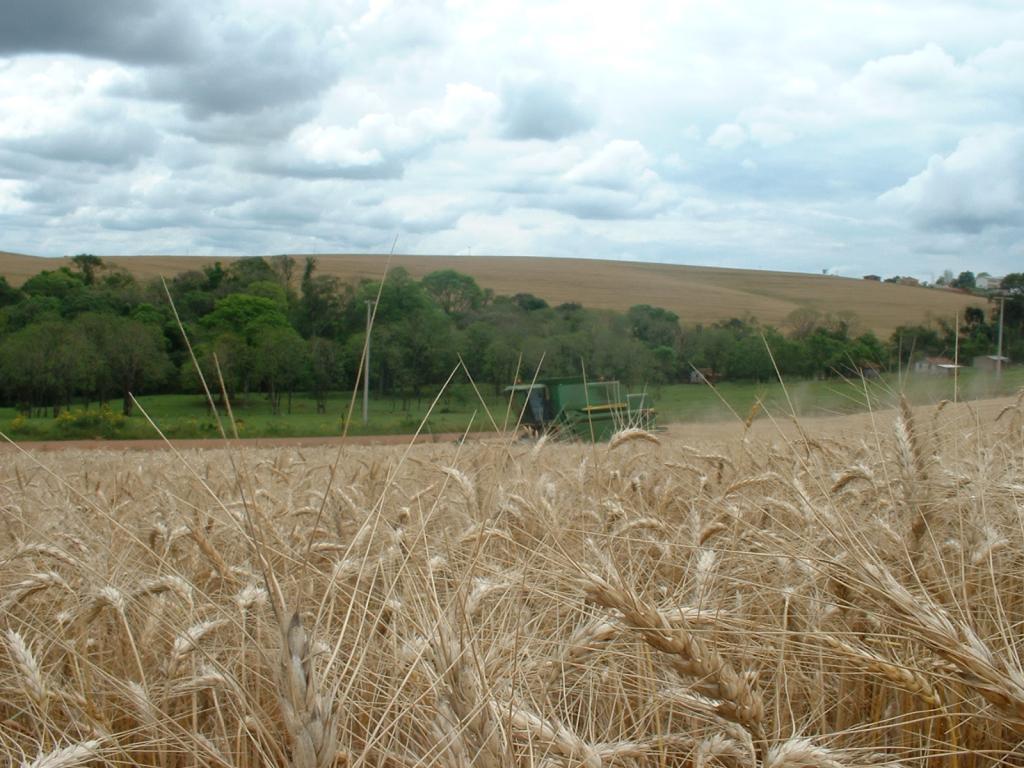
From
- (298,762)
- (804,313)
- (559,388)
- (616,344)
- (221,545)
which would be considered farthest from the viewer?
(616,344)

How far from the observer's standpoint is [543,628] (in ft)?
7.36

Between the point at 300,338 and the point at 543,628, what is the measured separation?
121ft

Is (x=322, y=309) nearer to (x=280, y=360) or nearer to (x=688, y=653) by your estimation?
(x=280, y=360)

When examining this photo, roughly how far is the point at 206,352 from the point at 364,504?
31.6 meters

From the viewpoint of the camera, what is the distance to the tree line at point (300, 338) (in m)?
31.4

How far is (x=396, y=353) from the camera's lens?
3344 centimetres

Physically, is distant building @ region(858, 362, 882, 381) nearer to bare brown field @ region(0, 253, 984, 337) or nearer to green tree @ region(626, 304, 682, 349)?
green tree @ region(626, 304, 682, 349)

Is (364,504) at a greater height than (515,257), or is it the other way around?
(515,257)

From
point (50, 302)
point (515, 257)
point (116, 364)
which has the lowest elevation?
point (116, 364)

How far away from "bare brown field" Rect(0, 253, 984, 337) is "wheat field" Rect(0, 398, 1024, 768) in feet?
129

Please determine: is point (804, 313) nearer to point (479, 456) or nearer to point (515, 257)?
point (479, 456)

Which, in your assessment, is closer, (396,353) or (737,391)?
(737,391)

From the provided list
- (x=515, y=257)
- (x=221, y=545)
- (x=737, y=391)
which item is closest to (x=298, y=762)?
(x=221, y=545)

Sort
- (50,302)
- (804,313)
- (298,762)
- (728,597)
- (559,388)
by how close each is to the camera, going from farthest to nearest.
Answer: (50,302) < (804,313) < (559,388) < (728,597) < (298,762)
